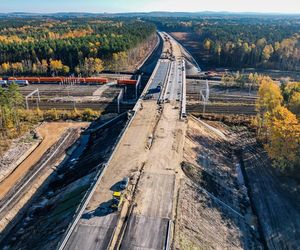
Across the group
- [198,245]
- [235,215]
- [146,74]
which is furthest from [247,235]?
[146,74]

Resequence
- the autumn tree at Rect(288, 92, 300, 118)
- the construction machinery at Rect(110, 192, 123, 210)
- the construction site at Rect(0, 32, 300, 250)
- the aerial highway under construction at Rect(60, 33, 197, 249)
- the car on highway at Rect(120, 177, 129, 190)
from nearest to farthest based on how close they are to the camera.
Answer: the aerial highway under construction at Rect(60, 33, 197, 249), the construction site at Rect(0, 32, 300, 250), the construction machinery at Rect(110, 192, 123, 210), the car on highway at Rect(120, 177, 129, 190), the autumn tree at Rect(288, 92, 300, 118)

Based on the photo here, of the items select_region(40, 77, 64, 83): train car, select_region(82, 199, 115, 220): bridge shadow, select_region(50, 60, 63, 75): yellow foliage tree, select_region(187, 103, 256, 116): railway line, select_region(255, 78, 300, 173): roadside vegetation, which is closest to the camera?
select_region(82, 199, 115, 220): bridge shadow

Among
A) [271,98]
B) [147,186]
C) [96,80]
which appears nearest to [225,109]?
[271,98]

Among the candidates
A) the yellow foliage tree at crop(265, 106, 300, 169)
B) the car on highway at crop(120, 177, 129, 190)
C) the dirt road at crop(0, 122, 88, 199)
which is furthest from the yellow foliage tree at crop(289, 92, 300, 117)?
the dirt road at crop(0, 122, 88, 199)

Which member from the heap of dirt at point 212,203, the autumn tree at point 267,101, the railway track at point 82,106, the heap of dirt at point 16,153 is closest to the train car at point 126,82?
the railway track at point 82,106

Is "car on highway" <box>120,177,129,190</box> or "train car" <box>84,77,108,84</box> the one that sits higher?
"car on highway" <box>120,177,129,190</box>

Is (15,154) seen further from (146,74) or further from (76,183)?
(146,74)

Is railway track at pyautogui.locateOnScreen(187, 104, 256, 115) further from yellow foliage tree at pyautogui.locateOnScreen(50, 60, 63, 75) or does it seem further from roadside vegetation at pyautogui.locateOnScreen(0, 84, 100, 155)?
yellow foliage tree at pyautogui.locateOnScreen(50, 60, 63, 75)

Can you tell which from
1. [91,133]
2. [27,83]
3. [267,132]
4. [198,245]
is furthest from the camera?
[27,83]
